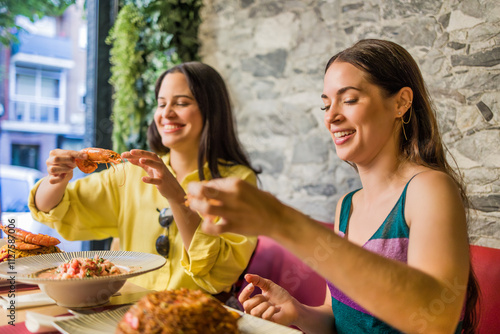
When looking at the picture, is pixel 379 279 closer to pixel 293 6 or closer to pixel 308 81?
pixel 308 81

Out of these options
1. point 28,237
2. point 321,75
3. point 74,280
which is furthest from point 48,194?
point 321,75

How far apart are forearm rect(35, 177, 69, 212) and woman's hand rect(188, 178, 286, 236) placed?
51.2 inches

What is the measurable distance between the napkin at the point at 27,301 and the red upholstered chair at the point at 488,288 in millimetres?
1419

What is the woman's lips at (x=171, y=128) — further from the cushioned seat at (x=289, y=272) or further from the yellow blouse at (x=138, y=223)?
the cushioned seat at (x=289, y=272)

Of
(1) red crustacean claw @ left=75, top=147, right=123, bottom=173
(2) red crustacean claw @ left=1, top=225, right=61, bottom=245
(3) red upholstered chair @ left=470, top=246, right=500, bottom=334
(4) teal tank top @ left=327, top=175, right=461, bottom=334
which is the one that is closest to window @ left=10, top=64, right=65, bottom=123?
A: (1) red crustacean claw @ left=75, top=147, right=123, bottom=173

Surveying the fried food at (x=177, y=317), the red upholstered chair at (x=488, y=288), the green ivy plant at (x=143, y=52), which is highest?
the green ivy plant at (x=143, y=52)

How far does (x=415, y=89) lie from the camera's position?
1.36 metres

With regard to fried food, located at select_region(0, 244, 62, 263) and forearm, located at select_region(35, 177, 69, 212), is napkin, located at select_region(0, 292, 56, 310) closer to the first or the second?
fried food, located at select_region(0, 244, 62, 263)

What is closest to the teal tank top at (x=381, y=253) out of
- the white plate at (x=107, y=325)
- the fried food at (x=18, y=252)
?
the white plate at (x=107, y=325)

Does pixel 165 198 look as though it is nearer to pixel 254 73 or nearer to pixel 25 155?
pixel 254 73

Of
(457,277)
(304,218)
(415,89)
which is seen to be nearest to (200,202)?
(304,218)

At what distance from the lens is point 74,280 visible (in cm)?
105

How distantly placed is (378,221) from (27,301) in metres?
1.04

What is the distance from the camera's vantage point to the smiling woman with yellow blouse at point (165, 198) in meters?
1.87
